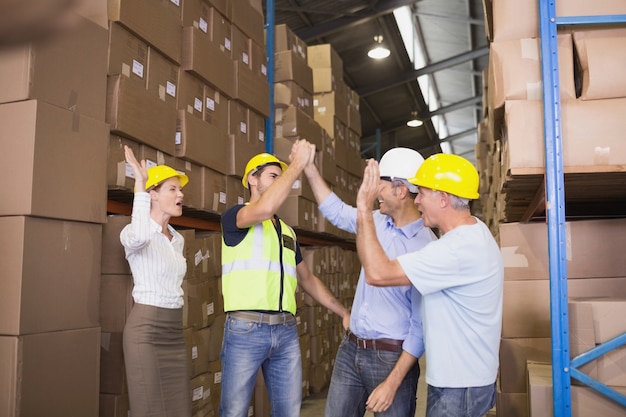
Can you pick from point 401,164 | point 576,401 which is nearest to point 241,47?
point 401,164

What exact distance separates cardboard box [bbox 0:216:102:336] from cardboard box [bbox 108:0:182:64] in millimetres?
1214

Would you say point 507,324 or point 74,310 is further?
point 507,324

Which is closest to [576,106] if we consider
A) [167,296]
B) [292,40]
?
[167,296]

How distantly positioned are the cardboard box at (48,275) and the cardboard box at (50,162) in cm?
7

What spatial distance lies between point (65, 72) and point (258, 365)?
166cm

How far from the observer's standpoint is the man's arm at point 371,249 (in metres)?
2.32

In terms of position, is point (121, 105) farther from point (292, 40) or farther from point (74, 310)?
point (292, 40)

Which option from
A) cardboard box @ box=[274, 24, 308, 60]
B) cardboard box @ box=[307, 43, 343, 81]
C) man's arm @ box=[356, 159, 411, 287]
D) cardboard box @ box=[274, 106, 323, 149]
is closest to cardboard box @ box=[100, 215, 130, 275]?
man's arm @ box=[356, 159, 411, 287]

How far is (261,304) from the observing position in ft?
9.93

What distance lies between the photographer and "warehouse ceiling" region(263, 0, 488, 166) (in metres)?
9.63

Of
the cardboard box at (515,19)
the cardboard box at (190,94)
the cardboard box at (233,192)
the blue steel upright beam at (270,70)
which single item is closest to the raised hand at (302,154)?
the cardboard box at (515,19)

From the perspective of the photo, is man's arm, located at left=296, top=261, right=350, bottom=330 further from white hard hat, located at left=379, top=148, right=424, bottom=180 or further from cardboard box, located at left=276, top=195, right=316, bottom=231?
cardboard box, located at left=276, top=195, right=316, bottom=231

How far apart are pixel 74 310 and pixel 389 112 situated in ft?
43.5

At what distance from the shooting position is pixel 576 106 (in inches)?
116
